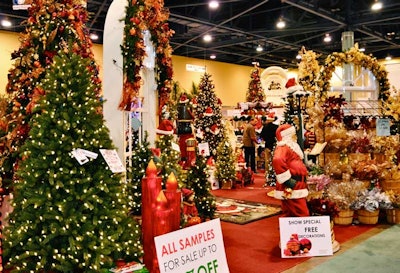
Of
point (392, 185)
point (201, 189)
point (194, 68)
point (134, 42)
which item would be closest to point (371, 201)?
point (392, 185)

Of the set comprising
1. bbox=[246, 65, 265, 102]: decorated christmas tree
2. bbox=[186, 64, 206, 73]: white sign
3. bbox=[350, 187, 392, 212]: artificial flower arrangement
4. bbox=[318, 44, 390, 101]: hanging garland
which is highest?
bbox=[186, 64, 206, 73]: white sign

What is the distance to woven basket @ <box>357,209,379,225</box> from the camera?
216 inches

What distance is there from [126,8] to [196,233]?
2.29 metres

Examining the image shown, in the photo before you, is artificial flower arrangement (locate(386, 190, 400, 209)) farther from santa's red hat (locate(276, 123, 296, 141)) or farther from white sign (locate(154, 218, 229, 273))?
white sign (locate(154, 218, 229, 273))

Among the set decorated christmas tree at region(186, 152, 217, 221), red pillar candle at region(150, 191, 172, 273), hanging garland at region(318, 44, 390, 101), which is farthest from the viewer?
hanging garland at region(318, 44, 390, 101)

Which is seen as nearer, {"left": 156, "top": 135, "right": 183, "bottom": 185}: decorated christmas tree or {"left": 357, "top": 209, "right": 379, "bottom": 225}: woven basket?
{"left": 156, "top": 135, "right": 183, "bottom": 185}: decorated christmas tree

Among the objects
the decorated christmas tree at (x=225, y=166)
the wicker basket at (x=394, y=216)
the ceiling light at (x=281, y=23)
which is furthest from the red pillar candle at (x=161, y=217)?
the ceiling light at (x=281, y=23)

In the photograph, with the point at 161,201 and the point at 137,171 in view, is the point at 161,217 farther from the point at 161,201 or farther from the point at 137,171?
the point at 137,171

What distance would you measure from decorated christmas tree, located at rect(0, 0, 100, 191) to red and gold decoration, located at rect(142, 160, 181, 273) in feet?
4.17

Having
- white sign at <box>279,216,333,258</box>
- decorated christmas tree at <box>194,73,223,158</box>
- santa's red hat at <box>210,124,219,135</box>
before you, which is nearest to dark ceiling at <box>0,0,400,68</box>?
decorated christmas tree at <box>194,73,223,158</box>

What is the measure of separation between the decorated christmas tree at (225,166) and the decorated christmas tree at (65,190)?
Answer: 221 inches

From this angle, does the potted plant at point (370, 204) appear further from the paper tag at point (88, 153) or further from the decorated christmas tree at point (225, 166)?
the paper tag at point (88, 153)

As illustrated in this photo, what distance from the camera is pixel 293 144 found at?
4566 mm

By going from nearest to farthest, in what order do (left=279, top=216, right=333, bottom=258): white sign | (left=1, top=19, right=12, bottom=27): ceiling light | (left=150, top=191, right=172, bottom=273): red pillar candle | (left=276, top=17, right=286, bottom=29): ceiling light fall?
(left=150, top=191, right=172, bottom=273): red pillar candle < (left=279, top=216, right=333, bottom=258): white sign < (left=1, top=19, right=12, bottom=27): ceiling light < (left=276, top=17, right=286, bottom=29): ceiling light
